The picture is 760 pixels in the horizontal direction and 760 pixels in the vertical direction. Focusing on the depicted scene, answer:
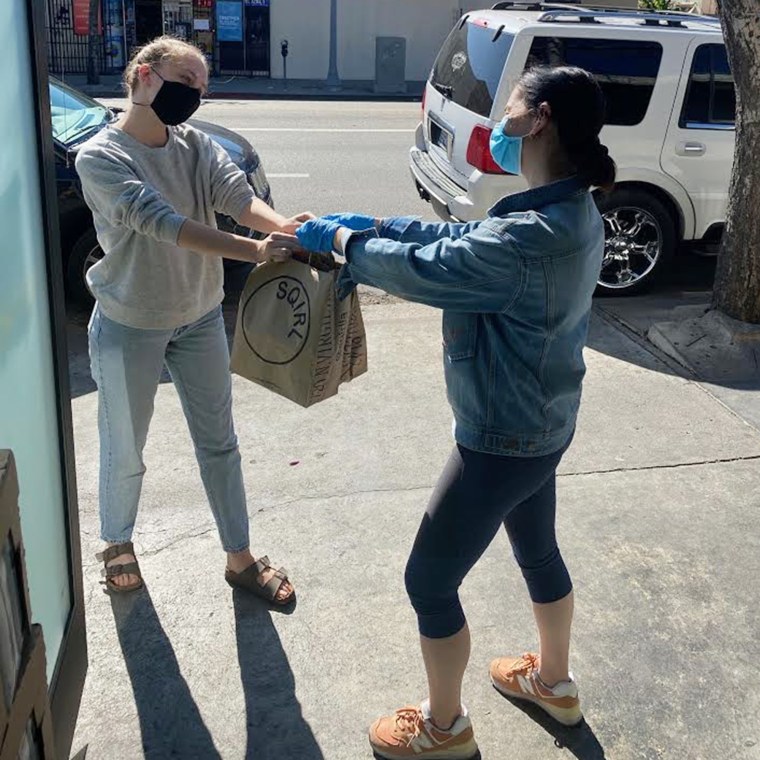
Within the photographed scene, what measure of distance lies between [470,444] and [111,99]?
64.3 feet

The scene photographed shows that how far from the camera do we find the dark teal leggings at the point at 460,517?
243cm

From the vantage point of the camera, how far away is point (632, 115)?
6.89 meters

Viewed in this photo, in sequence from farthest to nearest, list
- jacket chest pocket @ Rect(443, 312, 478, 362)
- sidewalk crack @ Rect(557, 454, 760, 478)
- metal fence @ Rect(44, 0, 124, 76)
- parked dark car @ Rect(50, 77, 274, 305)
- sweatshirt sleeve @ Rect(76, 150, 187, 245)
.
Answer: metal fence @ Rect(44, 0, 124, 76)
parked dark car @ Rect(50, 77, 274, 305)
sidewalk crack @ Rect(557, 454, 760, 478)
sweatshirt sleeve @ Rect(76, 150, 187, 245)
jacket chest pocket @ Rect(443, 312, 478, 362)

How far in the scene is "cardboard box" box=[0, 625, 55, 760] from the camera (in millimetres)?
1399

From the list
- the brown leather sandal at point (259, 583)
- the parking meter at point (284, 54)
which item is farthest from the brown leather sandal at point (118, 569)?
the parking meter at point (284, 54)

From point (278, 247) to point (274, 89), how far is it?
21576 millimetres

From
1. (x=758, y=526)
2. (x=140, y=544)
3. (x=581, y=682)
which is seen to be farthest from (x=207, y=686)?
(x=758, y=526)

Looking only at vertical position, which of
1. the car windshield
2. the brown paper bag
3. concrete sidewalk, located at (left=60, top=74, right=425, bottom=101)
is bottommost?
concrete sidewalk, located at (left=60, top=74, right=425, bottom=101)

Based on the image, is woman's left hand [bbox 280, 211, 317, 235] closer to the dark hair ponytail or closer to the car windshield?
the dark hair ponytail

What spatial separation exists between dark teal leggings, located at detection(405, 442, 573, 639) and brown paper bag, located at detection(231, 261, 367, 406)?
0.46 meters

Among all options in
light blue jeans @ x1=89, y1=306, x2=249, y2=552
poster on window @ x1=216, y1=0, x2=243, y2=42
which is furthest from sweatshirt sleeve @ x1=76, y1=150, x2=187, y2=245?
poster on window @ x1=216, y1=0, x2=243, y2=42

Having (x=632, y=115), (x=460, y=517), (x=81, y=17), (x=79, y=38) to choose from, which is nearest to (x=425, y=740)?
(x=460, y=517)

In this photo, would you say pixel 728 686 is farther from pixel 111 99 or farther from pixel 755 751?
pixel 111 99

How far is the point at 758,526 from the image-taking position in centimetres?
403
